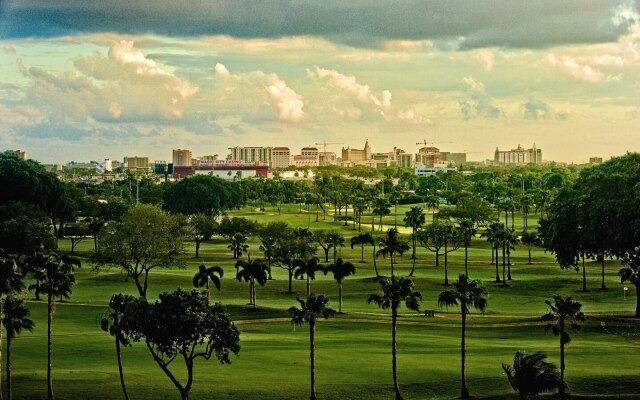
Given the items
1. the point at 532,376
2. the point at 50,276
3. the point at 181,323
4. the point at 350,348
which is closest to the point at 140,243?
the point at 350,348

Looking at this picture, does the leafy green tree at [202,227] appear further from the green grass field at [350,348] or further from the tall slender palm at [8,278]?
the tall slender palm at [8,278]

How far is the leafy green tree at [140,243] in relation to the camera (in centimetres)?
9150

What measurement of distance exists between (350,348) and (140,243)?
3884 centimetres

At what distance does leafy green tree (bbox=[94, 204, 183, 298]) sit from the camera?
300 feet

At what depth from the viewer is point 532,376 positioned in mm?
43844

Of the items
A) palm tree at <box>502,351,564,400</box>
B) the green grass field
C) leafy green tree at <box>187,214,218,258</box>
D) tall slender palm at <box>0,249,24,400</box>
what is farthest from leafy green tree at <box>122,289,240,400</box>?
leafy green tree at <box>187,214,218,258</box>

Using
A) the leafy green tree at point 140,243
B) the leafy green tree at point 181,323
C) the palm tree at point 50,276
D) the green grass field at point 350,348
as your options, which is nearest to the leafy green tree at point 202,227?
the leafy green tree at point 140,243

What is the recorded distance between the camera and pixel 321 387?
161 feet

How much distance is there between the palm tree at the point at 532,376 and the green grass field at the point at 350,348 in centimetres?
378

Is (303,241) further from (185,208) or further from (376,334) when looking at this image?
(185,208)

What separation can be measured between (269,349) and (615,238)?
1435 inches

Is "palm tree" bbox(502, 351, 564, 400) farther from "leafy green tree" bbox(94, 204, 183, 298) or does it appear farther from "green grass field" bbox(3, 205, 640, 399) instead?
"leafy green tree" bbox(94, 204, 183, 298)

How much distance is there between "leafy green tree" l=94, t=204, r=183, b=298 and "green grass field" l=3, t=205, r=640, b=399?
2944mm

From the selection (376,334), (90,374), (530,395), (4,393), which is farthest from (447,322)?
(4,393)
